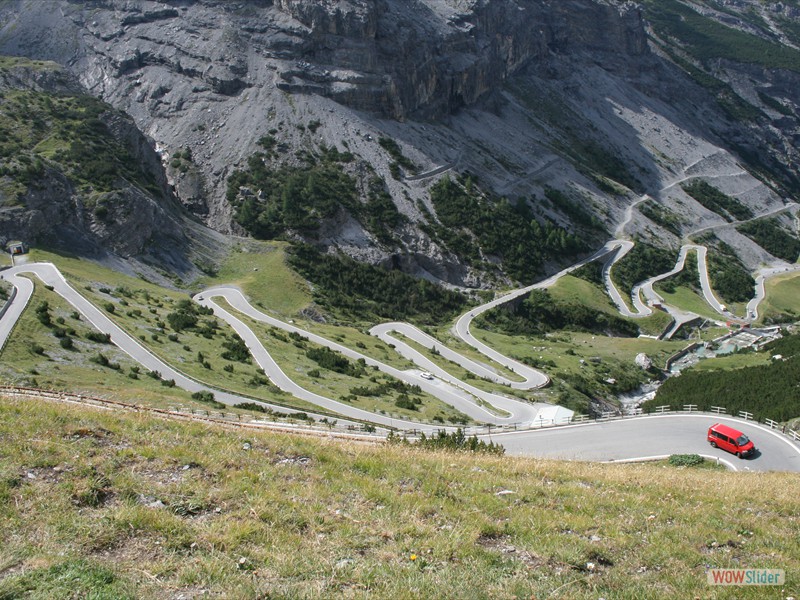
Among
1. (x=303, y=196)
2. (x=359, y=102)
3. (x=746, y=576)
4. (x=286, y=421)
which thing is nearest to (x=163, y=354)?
(x=286, y=421)

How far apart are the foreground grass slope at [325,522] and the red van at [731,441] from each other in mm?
13344

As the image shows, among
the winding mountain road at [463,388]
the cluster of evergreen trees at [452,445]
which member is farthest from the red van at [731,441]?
the cluster of evergreen trees at [452,445]

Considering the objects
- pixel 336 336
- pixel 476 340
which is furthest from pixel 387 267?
pixel 336 336

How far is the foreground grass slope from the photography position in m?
8.06

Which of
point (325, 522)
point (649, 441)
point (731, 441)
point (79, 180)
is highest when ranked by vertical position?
point (79, 180)

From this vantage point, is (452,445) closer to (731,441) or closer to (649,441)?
(649,441)

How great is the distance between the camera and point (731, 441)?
26547 millimetres

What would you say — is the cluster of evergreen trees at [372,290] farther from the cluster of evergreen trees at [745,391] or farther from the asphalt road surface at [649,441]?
the asphalt road surface at [649,441]

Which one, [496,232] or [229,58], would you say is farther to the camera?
[229,58]

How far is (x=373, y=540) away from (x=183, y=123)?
100356mm

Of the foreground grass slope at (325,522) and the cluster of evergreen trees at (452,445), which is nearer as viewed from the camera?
the foreground grass slope at (325,522)

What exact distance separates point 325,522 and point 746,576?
20.6ft

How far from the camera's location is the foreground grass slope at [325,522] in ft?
26.5

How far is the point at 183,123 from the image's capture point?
98.2 m
